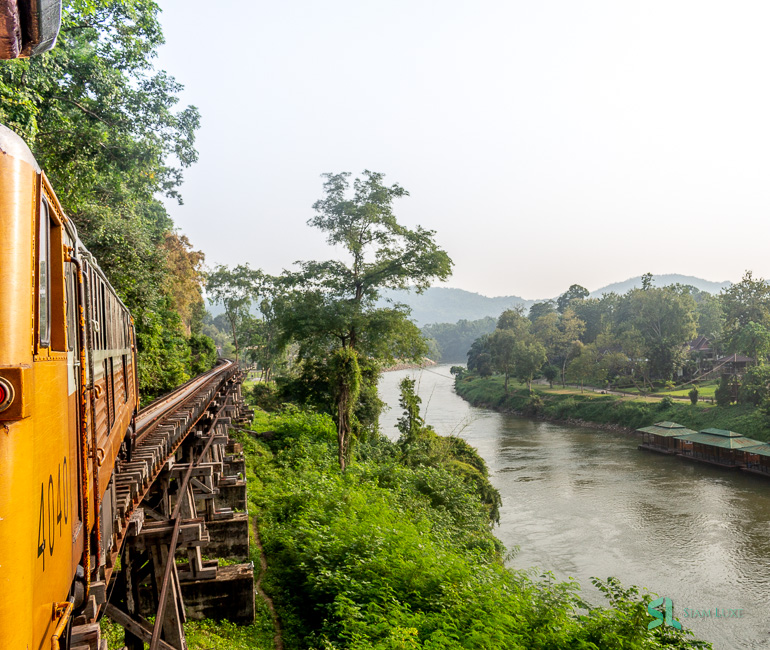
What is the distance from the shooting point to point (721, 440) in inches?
1230

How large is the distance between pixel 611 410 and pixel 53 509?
1880 inches

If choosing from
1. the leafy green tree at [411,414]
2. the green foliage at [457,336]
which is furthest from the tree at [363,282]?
the green foliage at [457,336]

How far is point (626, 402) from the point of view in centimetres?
4528

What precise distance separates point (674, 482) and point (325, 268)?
19.7 meters

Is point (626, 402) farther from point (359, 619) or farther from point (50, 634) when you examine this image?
point (50, 634)

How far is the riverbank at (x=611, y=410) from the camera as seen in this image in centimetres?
Result: 3688

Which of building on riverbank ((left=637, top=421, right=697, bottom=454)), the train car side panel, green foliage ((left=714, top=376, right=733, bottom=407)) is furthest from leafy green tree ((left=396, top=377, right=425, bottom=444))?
green foliage ((left=714, top=376, right=733, bottom=407))

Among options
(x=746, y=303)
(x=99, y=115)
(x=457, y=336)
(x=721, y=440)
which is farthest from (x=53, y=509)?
(x=457, y=336)

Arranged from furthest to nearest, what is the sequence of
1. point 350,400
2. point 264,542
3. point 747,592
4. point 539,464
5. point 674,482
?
1. point 539,464
2. point 674,482
3. point 350,400
4. point 747,592
5. point 264,542

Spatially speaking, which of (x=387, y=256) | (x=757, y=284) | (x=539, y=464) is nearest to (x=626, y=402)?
(x=757, y=284)

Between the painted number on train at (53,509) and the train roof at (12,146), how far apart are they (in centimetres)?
130

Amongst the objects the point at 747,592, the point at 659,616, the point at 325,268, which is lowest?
the point at 747,592

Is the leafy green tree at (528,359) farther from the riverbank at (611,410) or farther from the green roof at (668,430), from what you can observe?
the green roof at (668,430)

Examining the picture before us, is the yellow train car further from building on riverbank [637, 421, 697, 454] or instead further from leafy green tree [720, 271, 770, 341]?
leafy green tree [720, 271, 770, 341]
